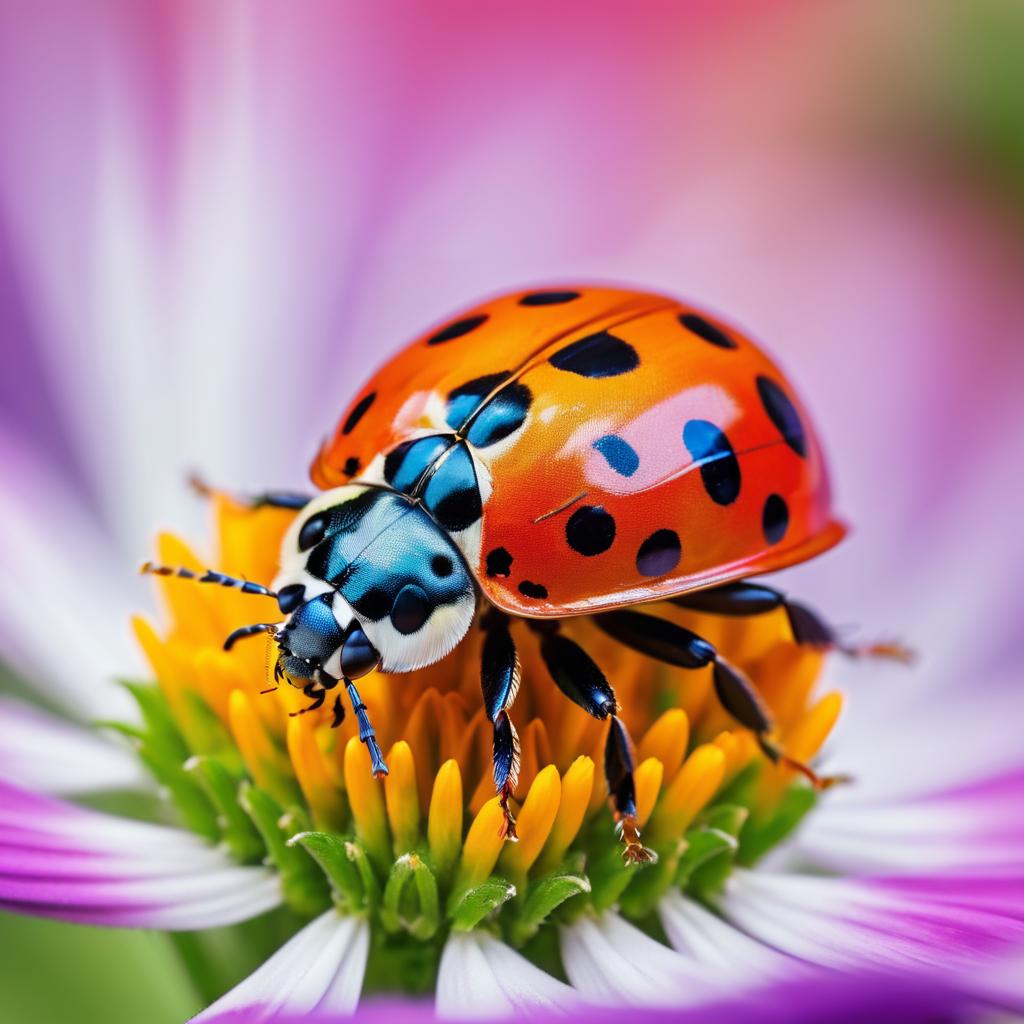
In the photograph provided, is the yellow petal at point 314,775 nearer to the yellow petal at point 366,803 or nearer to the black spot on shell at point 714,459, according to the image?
the yellow petal at point 366,803

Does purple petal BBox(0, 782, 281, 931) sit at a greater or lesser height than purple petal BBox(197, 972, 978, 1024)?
lesser

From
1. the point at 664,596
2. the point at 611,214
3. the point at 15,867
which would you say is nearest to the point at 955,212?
the point at 611,214

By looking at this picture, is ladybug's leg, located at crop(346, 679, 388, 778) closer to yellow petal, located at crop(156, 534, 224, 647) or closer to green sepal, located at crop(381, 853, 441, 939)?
green sepal, located at crop(381, 853, 441, 939)

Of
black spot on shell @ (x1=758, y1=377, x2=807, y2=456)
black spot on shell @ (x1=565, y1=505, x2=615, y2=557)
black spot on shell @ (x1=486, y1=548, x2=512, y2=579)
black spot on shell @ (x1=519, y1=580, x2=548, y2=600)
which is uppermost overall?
black spot on shell @ (x1=758, y1=377, x2=807, y2=456)

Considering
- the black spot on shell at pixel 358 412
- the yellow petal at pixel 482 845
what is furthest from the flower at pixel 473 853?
the black spot on shell at pixel 358 412

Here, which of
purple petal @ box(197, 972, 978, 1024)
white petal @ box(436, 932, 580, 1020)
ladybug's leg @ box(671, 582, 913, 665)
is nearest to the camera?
purple petal @ box(197, 972, 978, 1024)

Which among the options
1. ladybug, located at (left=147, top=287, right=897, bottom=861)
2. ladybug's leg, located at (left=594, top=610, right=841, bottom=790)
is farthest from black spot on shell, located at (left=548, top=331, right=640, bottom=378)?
ladybug's leg, located at (left=594, top=610, right=841, bottom=790)
